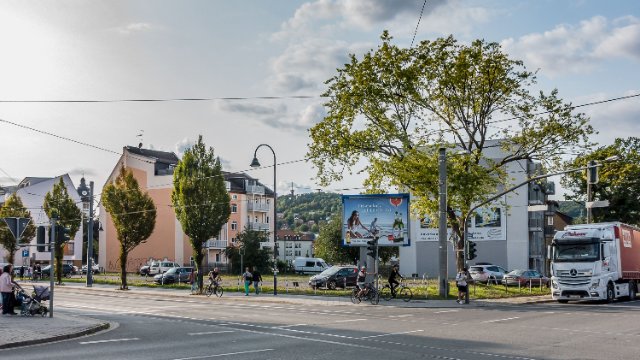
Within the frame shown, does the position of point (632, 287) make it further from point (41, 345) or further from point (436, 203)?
point (41, 345)

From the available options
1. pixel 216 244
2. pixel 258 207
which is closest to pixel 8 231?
pixel 216 244

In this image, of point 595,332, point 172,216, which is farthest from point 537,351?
point 172,216

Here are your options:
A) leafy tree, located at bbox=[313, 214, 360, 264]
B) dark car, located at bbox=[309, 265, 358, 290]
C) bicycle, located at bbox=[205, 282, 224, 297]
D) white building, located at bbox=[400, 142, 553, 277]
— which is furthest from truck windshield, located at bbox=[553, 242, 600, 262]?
leafy tree, located at bbox=[313, 214, 360, 264]

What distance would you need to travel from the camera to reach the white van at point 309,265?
80750mm

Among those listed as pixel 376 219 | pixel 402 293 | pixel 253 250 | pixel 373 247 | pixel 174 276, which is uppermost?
pixel 376 219

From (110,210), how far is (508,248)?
127 ft

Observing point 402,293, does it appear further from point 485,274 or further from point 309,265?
point 309,265

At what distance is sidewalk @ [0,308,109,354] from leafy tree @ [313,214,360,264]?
6261cm

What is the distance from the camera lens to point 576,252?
3216cm

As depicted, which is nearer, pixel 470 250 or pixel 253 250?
pixel 470 250

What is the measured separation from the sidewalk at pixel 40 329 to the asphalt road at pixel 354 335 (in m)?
0.50

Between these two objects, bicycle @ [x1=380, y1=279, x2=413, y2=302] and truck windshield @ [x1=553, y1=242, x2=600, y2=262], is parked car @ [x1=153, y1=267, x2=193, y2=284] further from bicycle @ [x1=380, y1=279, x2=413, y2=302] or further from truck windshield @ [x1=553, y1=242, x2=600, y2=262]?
truck windshield @ [x1=553, y1=242, x2=600, y2=262]

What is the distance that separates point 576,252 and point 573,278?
127 cm

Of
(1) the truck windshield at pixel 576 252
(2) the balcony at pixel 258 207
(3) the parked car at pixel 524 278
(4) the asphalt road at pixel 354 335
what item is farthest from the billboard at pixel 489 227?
(4) the asphalt road at pixel 354 335
